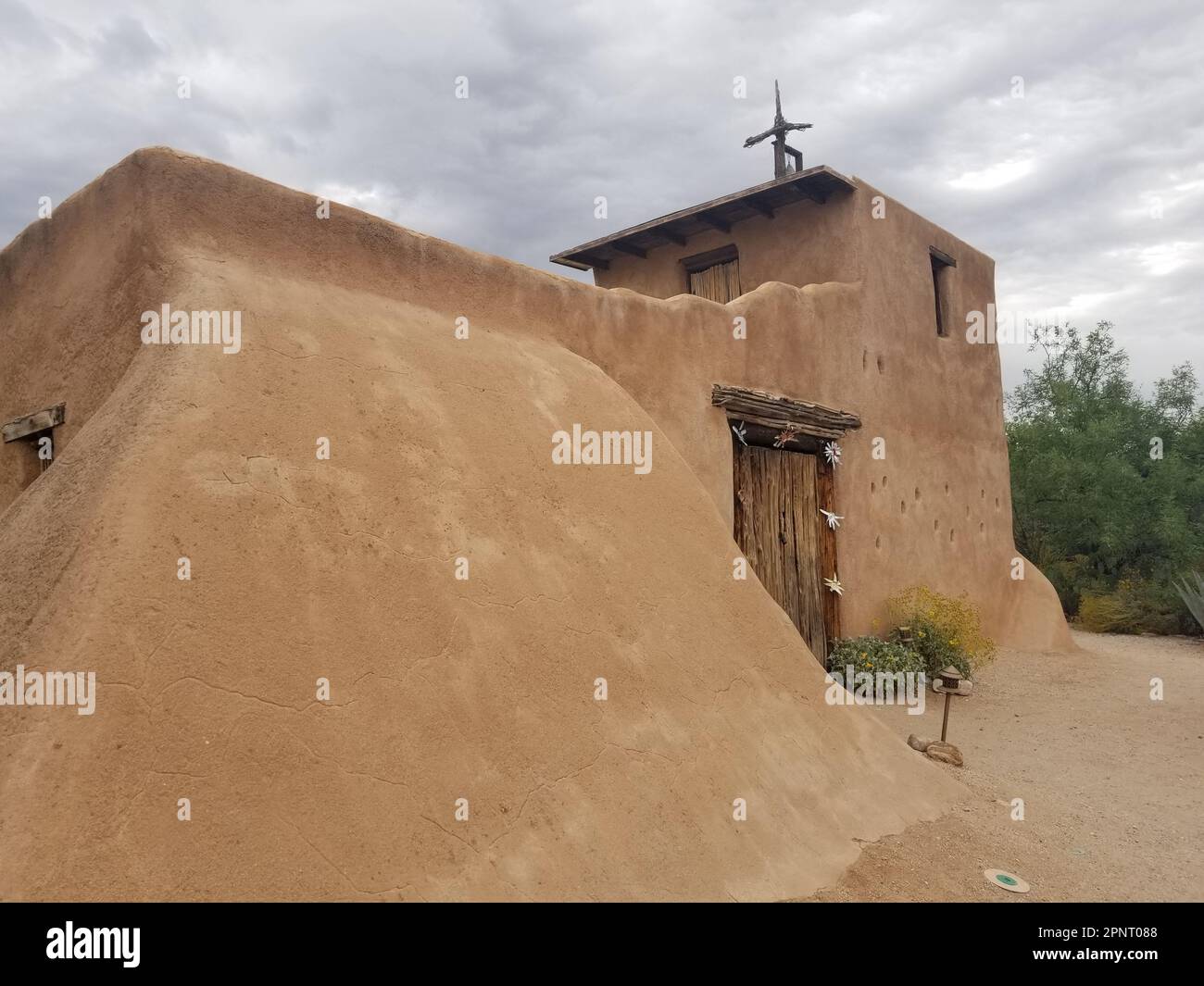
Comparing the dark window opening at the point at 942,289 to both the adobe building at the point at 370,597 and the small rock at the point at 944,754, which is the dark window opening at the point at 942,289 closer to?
the adobe building at the point at 370,597

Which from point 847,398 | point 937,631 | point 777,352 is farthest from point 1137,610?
point 777,352

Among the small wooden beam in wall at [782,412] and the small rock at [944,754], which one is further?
the small wooden beam in wall at [782,412]

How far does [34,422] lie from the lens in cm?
→ 488

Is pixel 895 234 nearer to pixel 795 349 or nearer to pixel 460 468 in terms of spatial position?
pixel 795 349

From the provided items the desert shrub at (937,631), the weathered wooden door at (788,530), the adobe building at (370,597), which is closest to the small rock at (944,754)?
the adobe building at (370,597)

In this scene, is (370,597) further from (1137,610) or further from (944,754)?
(1137,610)

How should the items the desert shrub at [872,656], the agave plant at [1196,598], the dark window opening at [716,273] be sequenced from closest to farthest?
the desert shrub at [872,656] → the dark window opening at [716,273] → the agave plant at [1196,598]

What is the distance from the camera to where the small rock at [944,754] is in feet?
20.0

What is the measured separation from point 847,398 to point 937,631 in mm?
2758

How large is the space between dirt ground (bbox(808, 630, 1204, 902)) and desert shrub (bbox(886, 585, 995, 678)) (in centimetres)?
41

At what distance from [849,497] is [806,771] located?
5.23 m

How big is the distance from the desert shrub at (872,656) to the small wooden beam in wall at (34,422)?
7169 mm

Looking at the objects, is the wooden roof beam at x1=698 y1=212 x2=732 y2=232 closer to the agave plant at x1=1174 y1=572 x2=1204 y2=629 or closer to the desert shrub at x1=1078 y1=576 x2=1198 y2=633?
the agave plant at x1=1174 y1=572 x2=1204 y2=629
